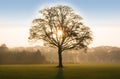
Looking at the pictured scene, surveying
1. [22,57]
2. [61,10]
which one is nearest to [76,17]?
[61,10]

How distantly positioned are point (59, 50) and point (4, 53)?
59.9 meters

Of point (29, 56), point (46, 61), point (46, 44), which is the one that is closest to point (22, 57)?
point (29, 56)

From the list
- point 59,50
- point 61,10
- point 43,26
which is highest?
point 61,10

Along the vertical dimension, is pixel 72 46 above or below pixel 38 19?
below

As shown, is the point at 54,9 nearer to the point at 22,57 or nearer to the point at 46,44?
the point at 46,44

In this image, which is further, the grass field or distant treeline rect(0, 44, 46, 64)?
distant treeline rect(0, 44, 46, 64)

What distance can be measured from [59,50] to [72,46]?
369 centimetres

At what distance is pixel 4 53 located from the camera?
404 feet

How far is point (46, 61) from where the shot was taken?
422 feet

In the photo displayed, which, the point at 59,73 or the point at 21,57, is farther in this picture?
the point at 21,57

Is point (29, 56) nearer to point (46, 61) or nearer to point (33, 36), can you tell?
point (46, 61)

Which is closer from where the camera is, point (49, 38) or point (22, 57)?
point (49, 38)

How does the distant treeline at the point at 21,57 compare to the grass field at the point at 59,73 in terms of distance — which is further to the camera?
the distant treeline at the point at 21,57

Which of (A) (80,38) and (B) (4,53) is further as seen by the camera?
(B) (4,53)
